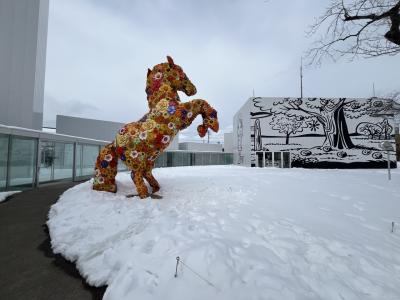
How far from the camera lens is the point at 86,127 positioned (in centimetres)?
2405

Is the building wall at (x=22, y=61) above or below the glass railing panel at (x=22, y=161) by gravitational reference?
above

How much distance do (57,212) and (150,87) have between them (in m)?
3.63

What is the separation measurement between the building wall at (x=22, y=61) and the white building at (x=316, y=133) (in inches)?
691

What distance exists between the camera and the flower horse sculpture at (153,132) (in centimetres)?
526

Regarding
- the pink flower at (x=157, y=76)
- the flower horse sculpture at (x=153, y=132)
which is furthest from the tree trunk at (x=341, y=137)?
the pink flower at (x=157, y=76)

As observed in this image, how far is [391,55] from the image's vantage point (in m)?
5.54

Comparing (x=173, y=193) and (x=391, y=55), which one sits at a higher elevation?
(x=391, y=55)

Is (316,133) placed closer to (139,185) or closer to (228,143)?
(228,143)

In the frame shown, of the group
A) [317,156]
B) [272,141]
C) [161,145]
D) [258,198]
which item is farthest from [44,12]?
[317,156]

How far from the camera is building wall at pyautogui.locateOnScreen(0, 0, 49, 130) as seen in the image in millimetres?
10898

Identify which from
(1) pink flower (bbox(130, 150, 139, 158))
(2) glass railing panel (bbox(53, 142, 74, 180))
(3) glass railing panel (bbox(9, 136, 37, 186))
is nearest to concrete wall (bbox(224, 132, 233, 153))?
(2) glass railing panel (bbox(53, 142, 74, 180))

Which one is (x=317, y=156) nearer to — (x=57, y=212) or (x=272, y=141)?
(x=272, y=141)

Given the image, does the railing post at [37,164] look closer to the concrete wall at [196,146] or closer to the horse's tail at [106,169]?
the horse's tail at [106,169]

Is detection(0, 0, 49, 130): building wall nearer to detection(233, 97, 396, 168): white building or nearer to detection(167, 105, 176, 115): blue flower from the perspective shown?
detection(167, 105, 176, 115): blue flower
